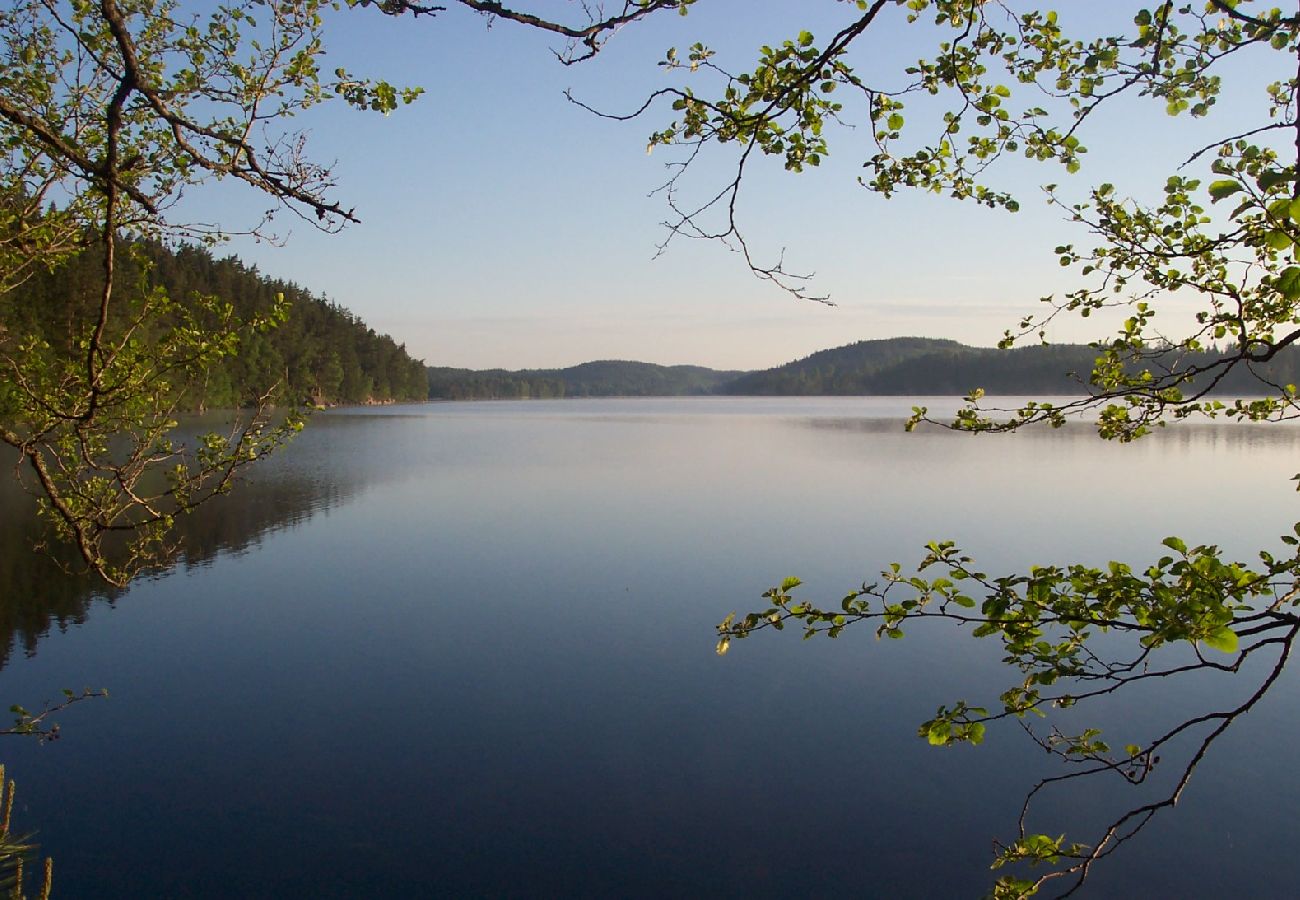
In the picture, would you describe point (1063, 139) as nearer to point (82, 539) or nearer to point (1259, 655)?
point (82, 539)

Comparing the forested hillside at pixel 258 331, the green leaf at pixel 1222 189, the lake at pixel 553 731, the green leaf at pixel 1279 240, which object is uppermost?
the forested hillside at pixel 258 331

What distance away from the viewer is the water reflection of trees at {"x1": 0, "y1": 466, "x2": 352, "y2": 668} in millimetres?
10945

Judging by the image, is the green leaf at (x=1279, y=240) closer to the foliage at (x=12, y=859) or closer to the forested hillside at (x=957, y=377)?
the foliage at (x=12, y=859)

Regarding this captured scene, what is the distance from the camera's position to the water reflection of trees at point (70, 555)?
1095 centimetres

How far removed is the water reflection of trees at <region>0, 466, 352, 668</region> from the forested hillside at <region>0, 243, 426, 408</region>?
9.05 ft

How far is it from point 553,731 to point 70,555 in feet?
37.5

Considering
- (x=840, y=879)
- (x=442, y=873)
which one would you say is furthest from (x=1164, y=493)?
(x=442, y=873)

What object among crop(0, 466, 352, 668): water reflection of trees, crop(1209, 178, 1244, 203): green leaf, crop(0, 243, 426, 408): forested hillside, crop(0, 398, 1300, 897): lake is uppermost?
crop(0, 243, 426, 408): forested hillside

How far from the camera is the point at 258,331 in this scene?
554cm

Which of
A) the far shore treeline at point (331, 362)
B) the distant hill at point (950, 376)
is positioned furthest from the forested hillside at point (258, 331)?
the distant hill at point (950, 376)

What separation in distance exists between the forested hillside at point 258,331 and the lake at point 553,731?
321 cm

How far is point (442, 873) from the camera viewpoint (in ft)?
18.8

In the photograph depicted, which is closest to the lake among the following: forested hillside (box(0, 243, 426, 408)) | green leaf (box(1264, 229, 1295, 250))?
Answer: forested hillside (box(0, 243, 426, 408))

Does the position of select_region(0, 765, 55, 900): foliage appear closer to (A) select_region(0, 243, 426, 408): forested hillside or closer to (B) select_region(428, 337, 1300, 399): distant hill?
(A) select_region(0, 243, 426, 408): forested hillside
